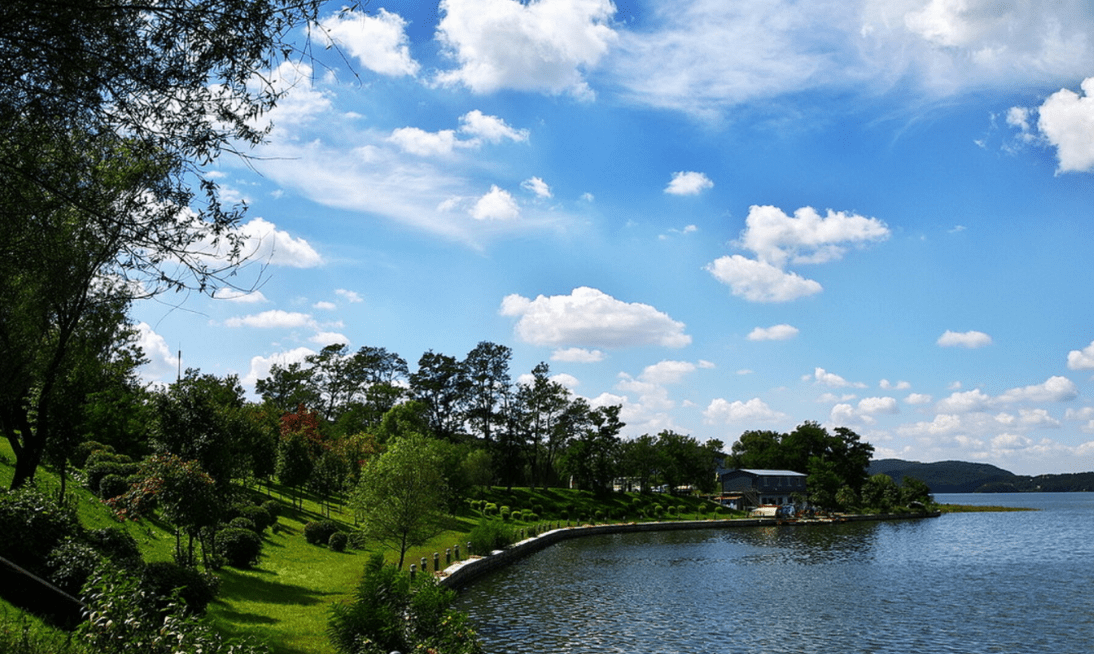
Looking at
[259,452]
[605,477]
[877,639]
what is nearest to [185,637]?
[877,639]

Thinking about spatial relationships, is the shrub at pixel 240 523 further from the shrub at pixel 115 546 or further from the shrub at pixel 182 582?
the shrub at pixel 182 582

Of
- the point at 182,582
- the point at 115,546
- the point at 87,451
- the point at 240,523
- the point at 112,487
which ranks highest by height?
the point at 87,451

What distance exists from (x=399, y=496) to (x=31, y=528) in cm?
1778

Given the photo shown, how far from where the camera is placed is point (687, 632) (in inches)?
1044

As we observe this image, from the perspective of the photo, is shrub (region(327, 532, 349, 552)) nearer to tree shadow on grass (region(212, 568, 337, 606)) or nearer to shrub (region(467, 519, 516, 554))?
shrub (region(467, 519, 516, 554))

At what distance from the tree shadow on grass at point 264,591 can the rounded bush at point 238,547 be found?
0.92m

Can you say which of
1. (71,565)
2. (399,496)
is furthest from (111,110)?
(399,496)

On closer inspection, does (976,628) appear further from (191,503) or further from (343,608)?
(191,503)

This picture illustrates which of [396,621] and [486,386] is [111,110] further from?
[486,386]

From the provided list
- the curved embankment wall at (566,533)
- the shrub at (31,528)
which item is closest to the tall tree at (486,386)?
the curved embankment wall at (566,533)

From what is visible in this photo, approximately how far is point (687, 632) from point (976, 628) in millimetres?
11292

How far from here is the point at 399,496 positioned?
1288 inches

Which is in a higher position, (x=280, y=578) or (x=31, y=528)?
(x=31, y=528)

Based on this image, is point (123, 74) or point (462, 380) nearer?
point (123, 74)
